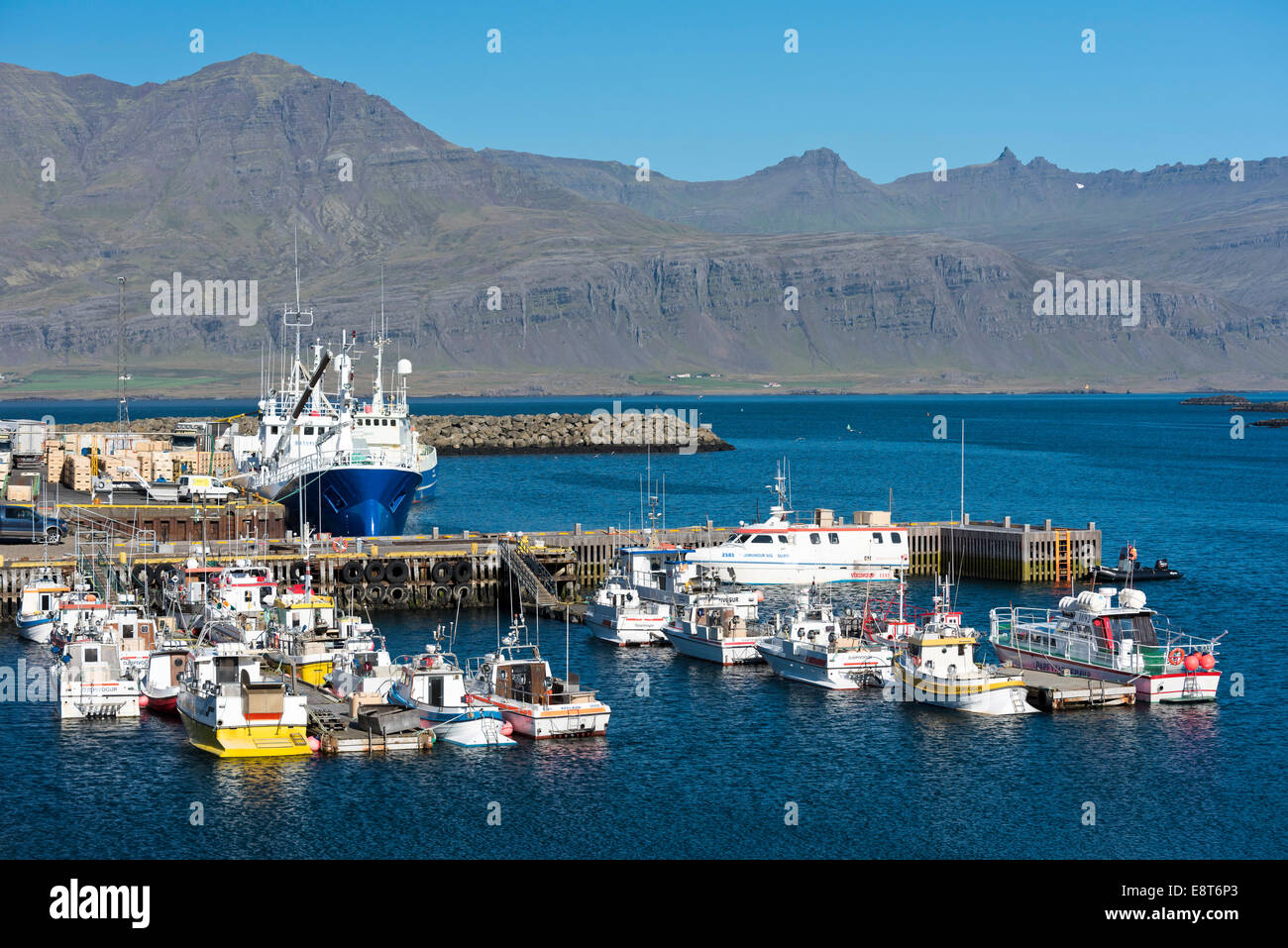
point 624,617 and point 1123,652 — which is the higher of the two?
point 1123,652

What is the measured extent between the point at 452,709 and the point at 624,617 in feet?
64.1

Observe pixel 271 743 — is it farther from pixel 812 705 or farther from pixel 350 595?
pixel 350 595

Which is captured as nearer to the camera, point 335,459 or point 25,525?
point 25,525

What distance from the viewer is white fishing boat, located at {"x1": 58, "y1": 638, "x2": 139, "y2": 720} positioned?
4906cm

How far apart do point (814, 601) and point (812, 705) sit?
15.7 meters

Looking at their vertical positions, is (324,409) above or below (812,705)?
above

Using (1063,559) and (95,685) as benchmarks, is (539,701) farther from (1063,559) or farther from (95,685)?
(1063,559)

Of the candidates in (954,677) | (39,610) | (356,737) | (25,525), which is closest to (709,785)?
(356,737)

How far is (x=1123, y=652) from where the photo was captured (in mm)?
52531

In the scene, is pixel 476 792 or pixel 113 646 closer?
pixel 476 792

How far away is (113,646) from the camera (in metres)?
51.2
